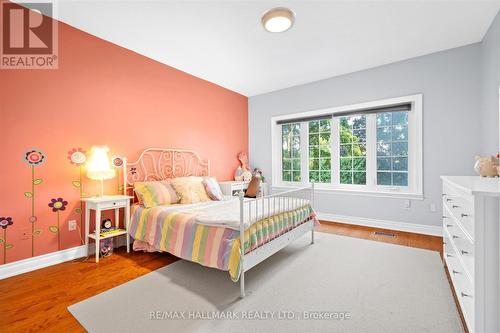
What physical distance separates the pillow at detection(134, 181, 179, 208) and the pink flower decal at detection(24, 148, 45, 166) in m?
1.00

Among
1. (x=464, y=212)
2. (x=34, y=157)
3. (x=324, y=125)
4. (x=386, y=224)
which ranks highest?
(x=324, y=125)

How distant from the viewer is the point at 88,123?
2.85m

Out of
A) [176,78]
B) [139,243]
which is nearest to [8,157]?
[139,243]

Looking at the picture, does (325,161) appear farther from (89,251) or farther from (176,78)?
(89,251)

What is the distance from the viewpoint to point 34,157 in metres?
2.45

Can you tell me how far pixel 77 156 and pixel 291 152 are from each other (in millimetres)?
3786

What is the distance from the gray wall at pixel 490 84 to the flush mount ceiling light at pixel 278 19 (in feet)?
7.42

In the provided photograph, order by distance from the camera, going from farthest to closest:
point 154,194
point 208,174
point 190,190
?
point 208,174 < point 190,190 < point 154,194

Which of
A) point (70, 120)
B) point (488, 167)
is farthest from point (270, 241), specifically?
point (70, 120)

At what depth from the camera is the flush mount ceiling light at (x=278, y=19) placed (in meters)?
2.31

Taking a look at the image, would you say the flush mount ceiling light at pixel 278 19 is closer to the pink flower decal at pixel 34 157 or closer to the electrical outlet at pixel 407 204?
the pink flower decal at pixel 34 157

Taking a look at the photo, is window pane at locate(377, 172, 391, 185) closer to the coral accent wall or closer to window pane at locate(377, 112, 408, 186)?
window pane at locate(377, 112, 408, 186)

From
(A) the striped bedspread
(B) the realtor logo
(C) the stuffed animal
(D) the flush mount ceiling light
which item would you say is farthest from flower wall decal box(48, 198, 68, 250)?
(C) the stuffed animal

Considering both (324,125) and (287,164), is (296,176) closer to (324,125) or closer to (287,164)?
(287,164)
